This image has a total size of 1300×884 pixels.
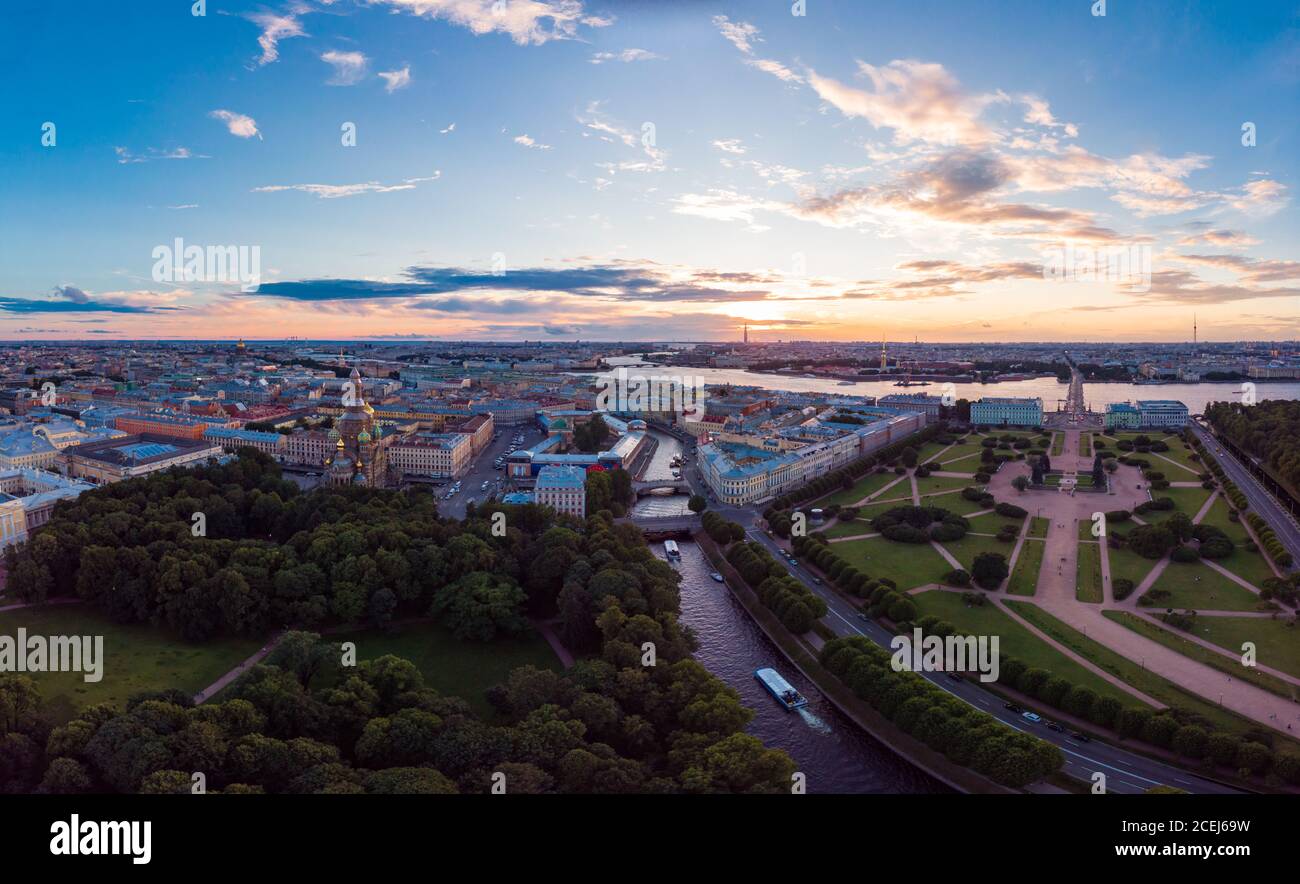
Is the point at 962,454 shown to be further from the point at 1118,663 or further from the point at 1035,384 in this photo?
the point at 1035,384

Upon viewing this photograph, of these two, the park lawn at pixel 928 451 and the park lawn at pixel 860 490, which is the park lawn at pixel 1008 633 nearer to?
the park lawn at pixel 860 490

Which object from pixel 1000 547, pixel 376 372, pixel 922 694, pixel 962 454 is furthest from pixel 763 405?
pixel 376 372

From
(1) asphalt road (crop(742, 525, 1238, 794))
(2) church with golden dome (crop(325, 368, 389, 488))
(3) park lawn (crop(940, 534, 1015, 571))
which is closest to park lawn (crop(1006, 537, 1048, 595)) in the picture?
(3) park lawn (crop(940, 534, 1015, 571))

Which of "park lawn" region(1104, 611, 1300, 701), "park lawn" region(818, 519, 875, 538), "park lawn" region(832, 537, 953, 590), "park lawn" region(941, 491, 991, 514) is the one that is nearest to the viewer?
"park lawn" region(1104, 611, 1300, 701)

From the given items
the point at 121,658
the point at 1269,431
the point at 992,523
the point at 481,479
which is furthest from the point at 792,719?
the point at 1269,431

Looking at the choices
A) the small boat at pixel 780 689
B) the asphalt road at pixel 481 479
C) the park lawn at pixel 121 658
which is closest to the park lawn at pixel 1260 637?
the small boat at pixel 780 689

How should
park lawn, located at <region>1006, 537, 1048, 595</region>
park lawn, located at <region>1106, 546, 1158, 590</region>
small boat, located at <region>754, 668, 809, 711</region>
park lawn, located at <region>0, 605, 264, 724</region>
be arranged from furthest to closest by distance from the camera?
park lawn, located at <region>1106, 546, 1158, 590</region> → park lawn, located at <region>1006, 537, 1048, 595</region> → small boat, located at <region>754, 668, 809, 711</region> → park lawn, located at <region>0, 605, 264, 724</region>

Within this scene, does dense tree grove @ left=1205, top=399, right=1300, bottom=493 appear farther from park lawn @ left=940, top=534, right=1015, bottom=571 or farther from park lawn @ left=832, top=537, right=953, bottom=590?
park lawn @ left=832, top=537, right=953, bottom=590
